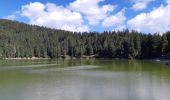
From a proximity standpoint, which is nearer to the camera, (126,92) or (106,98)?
(106,98)

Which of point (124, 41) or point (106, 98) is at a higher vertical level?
point (124, 41)

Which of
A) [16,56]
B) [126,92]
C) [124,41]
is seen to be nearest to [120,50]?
[124,41]

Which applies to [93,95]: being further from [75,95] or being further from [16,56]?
[16,56]

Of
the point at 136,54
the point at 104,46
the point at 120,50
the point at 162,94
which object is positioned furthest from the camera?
the point at 104,46

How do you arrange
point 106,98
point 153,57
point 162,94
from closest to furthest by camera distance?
1. point 106,98
2. point 162,94
3. point 153,57

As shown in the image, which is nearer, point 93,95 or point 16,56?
point 93,95

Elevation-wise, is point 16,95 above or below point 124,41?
below

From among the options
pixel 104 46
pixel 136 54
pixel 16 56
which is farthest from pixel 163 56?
pixel 16 56

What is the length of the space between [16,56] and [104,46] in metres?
56.2

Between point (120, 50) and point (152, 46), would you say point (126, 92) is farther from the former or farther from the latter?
point (120, 50)

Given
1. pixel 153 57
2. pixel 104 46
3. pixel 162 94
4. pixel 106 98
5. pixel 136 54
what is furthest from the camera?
pixel 104 46

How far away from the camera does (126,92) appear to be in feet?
121

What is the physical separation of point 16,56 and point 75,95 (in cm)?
16805

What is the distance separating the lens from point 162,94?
35.5 m
